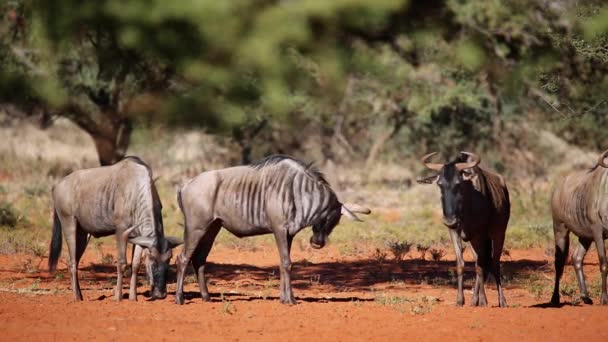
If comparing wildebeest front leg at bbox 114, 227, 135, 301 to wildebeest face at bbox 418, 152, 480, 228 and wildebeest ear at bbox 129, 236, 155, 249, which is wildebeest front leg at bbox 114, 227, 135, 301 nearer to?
wildebeest ear at bbox 129, 236, 155, 249

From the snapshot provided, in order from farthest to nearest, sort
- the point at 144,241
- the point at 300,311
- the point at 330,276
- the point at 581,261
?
the point at 330,276 < the point at 581,261 < the point at 144,241 < the point at 300,311

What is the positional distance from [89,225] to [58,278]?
2056mm

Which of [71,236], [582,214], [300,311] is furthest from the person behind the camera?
[71,236]

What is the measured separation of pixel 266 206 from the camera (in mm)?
10414

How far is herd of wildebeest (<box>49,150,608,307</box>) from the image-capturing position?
1025cm

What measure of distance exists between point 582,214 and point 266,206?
331 centimetres

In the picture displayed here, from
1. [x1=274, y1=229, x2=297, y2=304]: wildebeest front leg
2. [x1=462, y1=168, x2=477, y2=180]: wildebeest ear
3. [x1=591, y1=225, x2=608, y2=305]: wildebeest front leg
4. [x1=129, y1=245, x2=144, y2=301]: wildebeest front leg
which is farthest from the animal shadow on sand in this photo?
[x1=591, y1=225, x2=608, y2=305]: wildebeest front leg

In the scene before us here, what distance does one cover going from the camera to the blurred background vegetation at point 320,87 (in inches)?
727

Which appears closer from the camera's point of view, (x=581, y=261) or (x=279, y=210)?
(x=279, y=210)

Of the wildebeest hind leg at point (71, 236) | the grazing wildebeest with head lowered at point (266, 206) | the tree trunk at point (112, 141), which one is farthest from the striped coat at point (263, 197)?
the tree trunk at point (112, 141)

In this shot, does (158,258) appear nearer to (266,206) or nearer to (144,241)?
(144,241)

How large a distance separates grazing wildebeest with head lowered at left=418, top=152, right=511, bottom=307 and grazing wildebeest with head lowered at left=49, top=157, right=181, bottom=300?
286cm

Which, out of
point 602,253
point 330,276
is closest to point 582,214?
point 602,253

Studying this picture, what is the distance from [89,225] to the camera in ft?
35.8
